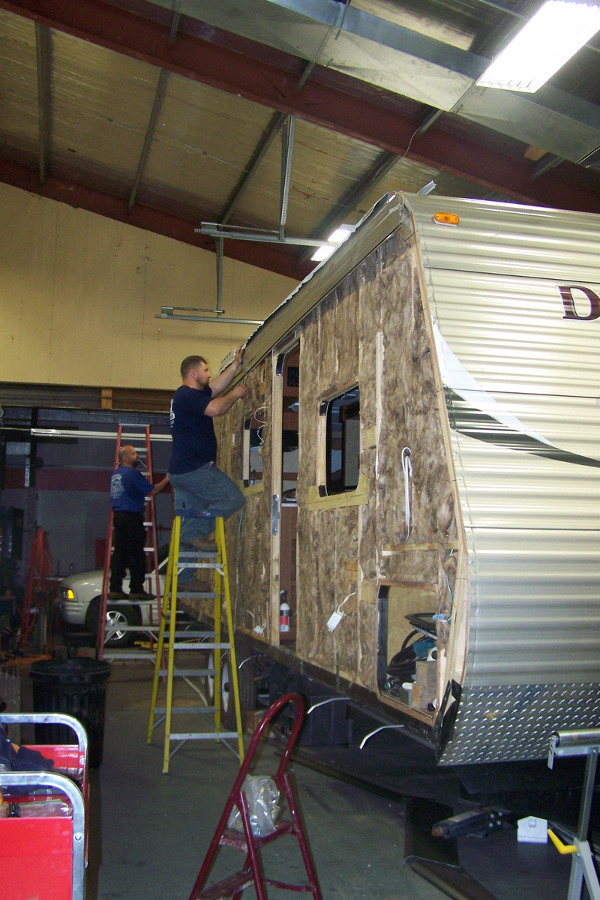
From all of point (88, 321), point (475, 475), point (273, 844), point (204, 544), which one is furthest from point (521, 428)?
point (88, 321)

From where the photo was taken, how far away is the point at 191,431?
7.05 m

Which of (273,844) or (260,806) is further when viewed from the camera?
(273,844)

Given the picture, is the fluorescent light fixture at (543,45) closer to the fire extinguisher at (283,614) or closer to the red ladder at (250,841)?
the fire extinguisher at (283,614)

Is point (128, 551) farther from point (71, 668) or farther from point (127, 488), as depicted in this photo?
point (71, 668)

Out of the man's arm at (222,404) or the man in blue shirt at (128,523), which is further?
the man in blue shirt at (128,523)

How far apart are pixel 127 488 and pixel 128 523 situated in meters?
0.47

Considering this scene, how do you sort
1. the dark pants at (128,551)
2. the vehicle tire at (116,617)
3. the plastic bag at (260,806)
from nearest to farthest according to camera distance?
the plastic bag at (260,806), the dark pants at (128,551), the vehicle tire at (116,617)

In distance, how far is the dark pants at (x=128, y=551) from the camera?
1063 centimetres

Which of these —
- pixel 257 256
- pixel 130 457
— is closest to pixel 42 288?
pixel 257 256

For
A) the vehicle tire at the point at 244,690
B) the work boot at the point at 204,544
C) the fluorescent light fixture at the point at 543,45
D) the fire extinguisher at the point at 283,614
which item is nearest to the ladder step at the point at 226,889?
the fire extinguisher at the point at 283,614

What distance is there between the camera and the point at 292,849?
4949 mm

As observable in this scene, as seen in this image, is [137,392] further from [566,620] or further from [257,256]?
[566,620]

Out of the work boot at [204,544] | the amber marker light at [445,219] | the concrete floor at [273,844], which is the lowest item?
the concrete floor at [273,844]

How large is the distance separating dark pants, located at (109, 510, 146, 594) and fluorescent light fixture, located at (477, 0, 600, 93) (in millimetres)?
6789
